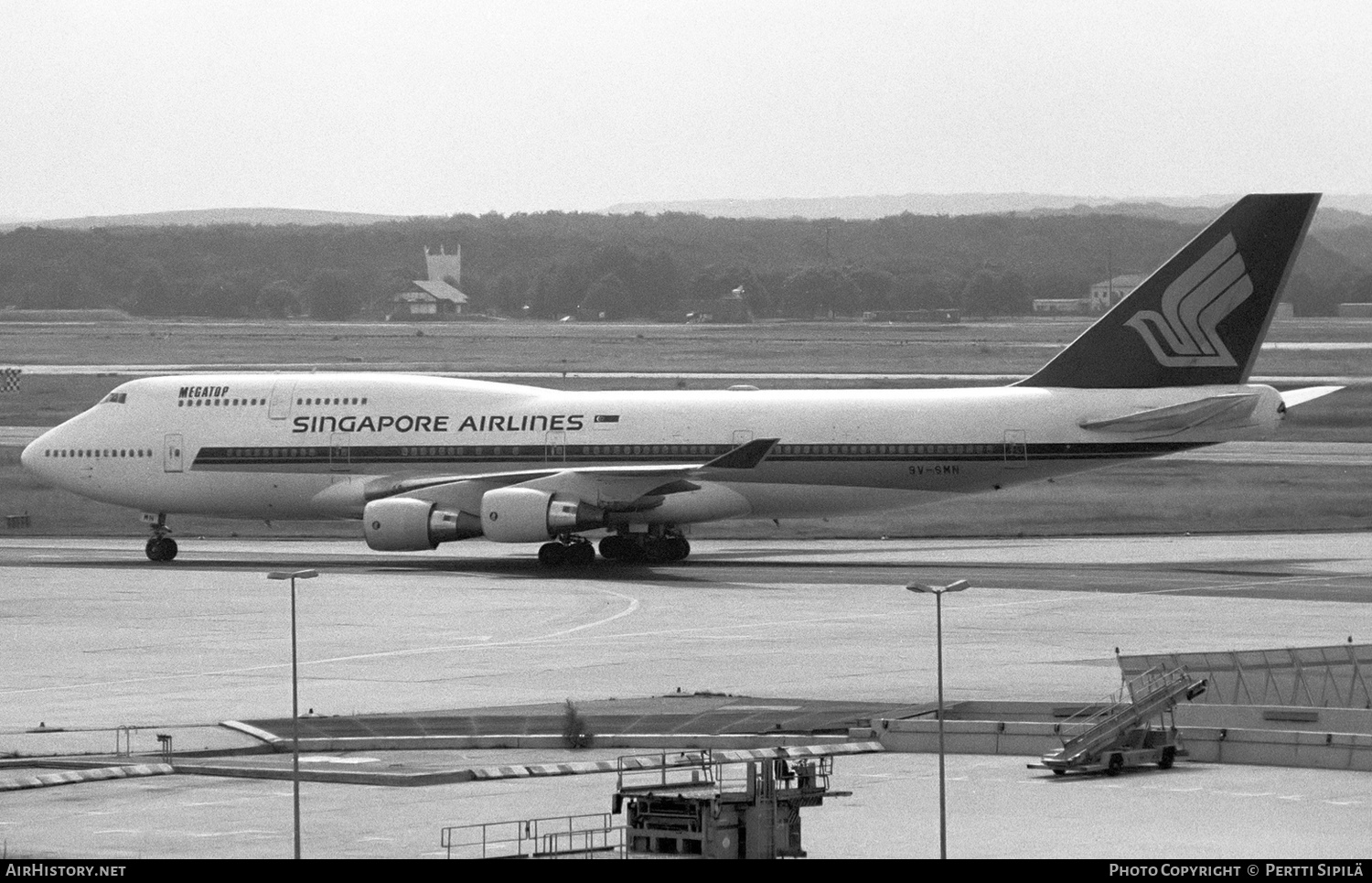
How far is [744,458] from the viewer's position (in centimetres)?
5719

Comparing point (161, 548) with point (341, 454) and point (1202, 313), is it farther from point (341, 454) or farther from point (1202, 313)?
point (1202, 313)

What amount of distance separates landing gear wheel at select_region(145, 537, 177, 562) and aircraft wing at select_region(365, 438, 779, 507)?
7.89 meters

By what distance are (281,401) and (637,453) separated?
11049mm

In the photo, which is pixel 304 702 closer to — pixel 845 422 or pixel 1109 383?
pixel 845 422

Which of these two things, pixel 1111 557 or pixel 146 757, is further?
pixel 1111 557

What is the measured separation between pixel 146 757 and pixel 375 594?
21.0 meters

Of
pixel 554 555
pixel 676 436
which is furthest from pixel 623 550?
pixel 676 436

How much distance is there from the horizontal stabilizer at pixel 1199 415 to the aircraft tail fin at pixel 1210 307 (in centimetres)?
126

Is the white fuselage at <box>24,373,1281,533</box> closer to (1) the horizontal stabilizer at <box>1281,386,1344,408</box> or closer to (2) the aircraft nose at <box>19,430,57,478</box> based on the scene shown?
(2) the aircraft nose at <box>19,430,57,478</box>

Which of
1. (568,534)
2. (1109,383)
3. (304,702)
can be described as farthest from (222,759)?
(1109,383)

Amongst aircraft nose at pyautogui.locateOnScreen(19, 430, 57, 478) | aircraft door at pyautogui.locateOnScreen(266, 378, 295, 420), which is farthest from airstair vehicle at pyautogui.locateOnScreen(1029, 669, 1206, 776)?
aircraft nose at pyautogui.locateOnScreen(19, 430, 57, 478)

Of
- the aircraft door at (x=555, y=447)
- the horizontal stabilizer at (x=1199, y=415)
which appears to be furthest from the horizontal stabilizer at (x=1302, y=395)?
the aircraft door at (x=555, y=447)

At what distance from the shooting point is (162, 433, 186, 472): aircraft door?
62.9 metres

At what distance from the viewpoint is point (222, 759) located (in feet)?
108
